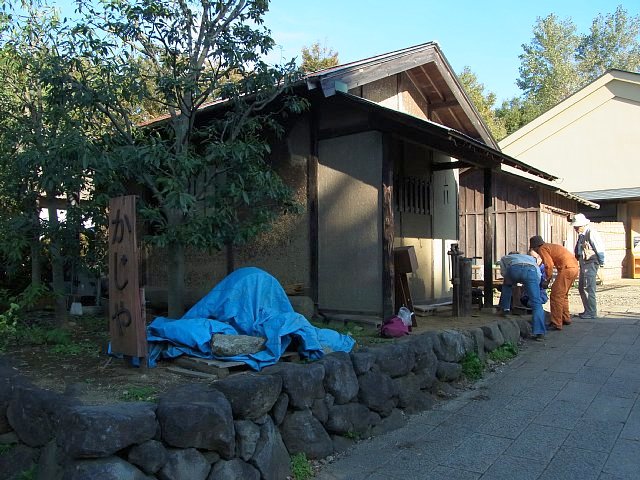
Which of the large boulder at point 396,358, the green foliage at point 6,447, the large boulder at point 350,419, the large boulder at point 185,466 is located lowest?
the large boulder at point 350,419

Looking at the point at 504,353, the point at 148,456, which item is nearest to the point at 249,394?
the point at 148,456

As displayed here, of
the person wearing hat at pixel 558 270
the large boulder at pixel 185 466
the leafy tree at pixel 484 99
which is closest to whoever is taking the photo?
the large boulder at pixel 185 466

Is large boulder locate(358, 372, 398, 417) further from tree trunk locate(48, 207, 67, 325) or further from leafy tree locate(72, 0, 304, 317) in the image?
tree trunk locate(48, 207, 67, 325)

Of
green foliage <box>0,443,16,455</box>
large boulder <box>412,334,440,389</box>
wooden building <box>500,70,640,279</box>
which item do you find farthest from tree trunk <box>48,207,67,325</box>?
wooden building <box>500,70,640,279</box>

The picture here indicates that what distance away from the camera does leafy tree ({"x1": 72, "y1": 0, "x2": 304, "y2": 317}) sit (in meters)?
5.84

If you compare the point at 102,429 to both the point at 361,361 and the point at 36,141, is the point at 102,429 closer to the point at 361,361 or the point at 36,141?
the point at 361,361

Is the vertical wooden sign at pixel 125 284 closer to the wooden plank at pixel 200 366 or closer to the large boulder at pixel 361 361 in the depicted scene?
the wooden plank at pixel 200 366

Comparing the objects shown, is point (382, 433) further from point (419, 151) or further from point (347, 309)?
point (419, 151)

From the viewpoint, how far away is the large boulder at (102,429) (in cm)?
315

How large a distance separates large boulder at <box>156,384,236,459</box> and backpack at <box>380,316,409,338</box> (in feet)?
10.1

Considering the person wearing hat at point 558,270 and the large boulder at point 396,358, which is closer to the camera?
the large boulder at point 396,358

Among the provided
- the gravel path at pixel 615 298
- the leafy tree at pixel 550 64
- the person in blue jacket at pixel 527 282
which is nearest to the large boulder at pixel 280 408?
the person in blue jacket at pixel 527 282

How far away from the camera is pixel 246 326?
5.58 meters

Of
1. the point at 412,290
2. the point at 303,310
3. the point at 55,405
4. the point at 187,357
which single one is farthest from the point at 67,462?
the point at 412,290
